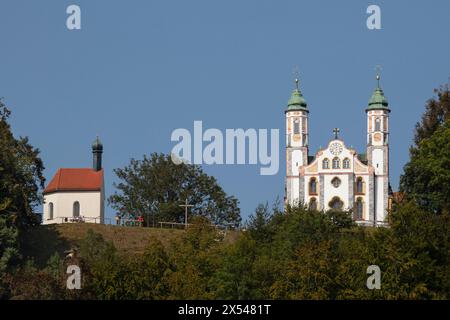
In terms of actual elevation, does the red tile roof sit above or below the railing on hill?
above

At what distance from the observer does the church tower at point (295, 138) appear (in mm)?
142750

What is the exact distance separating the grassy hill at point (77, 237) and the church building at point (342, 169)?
37.6 m

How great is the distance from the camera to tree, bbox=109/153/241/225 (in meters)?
124

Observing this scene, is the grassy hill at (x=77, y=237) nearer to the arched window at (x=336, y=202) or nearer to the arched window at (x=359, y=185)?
the arched window at (x=336, y=202)

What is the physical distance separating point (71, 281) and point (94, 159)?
57.8m

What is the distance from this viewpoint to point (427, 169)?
101812 mm

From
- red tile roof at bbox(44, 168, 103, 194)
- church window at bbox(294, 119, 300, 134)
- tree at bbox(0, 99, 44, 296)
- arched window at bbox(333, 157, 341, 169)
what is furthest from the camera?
church window at bbox(294, 119, 300, 134)

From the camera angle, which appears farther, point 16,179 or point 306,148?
point 306,148

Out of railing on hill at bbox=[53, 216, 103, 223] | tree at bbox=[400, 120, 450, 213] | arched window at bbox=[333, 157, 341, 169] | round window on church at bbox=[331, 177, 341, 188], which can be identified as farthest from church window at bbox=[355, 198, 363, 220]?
tree at bbox=[400, 120, 450, 213]

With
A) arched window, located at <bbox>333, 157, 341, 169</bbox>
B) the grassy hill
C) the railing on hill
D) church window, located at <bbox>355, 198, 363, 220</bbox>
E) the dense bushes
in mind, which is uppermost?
arched window, located at <bbox>333, 157, 341, 169</bbox>

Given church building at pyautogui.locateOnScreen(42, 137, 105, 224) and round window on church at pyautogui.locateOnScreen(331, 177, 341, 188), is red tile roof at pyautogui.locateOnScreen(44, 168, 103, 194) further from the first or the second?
round window on church at pyautogui.locateOnScreen(331, 177, 341, 188)

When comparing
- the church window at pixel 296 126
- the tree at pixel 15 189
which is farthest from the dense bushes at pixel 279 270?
the church window at pixel 296 126
